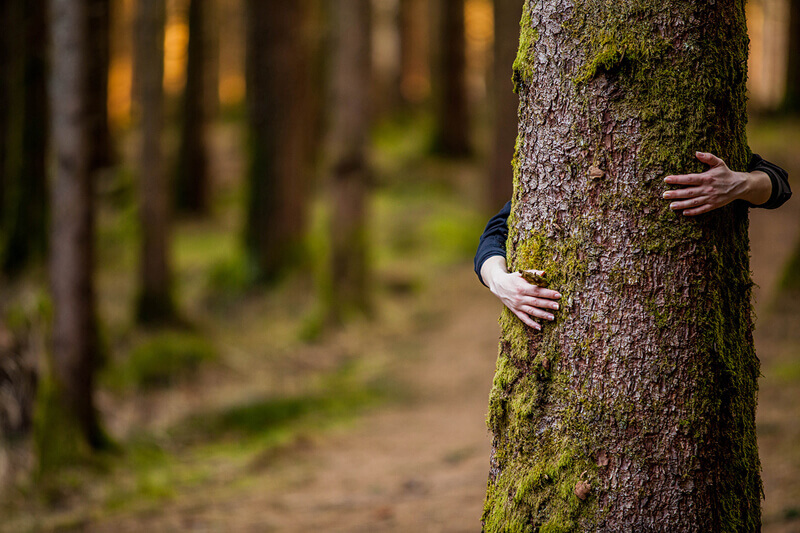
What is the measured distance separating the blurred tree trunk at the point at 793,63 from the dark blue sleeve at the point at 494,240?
1759cm

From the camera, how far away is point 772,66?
25844mm

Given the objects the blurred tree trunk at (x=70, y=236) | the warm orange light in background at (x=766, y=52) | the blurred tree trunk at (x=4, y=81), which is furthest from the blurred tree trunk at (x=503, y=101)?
the warm orange light in background at (x=766, y=52)

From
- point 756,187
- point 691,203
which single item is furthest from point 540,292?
point 756,187

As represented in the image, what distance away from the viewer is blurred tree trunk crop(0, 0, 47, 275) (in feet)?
35.6

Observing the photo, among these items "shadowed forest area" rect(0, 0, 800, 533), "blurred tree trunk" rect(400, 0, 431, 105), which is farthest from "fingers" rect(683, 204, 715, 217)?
"blurred tree trunk" rect(400, 0, 431, 105)

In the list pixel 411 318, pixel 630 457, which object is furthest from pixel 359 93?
pixel 630 457

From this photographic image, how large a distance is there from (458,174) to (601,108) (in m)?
16.2

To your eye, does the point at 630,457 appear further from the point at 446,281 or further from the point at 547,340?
the point at 446,281

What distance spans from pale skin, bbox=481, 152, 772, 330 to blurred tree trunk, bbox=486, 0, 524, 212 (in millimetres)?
10612

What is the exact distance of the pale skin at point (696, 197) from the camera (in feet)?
7.97

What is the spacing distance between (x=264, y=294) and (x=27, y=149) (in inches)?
181

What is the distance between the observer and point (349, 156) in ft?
36.2

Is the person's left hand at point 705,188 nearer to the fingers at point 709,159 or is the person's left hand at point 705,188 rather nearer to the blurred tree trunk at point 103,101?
the fingers at point 709,159

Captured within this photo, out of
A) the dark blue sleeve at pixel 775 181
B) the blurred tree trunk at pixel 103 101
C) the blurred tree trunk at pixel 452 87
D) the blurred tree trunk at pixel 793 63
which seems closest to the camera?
the dark blue sleeve at pixel 775 181
